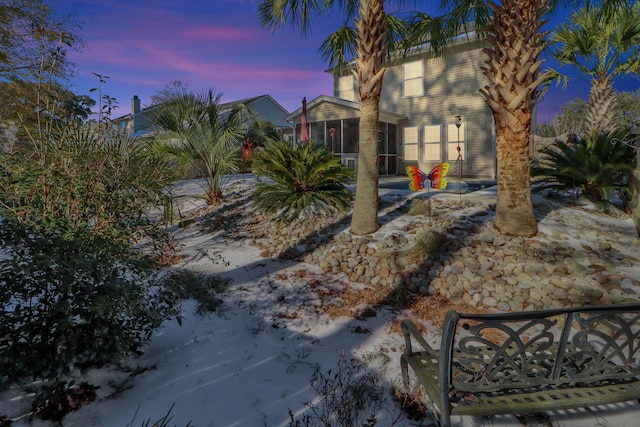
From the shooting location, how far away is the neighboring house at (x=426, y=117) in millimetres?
13781

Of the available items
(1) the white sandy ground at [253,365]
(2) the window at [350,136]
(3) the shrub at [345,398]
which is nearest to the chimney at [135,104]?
(2) the window at [350,136]

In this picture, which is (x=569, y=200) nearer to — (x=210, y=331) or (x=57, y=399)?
(x=210, y=331)

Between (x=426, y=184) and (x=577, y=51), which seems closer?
(x=426, y=184)

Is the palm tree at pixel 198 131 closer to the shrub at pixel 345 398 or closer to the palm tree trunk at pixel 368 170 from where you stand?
the palm tree trunk at pixel 368 170

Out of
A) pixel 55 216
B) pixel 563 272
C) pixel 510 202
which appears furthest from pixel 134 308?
pixel 510 202

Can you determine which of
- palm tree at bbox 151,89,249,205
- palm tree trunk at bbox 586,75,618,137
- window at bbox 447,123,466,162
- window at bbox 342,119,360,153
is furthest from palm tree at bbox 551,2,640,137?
palm tree at bbox 151,89,249,205

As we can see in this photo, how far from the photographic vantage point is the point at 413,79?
15.4 meters

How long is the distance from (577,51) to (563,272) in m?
11.5

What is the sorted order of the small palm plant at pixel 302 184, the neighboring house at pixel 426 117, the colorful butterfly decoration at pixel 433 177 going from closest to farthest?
the colorful butterfly decoration at pixel 433 177
the small palm plant at pixel 302 184
the neighboring house at pixel 426 117

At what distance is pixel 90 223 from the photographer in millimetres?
2625

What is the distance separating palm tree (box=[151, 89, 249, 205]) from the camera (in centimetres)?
935

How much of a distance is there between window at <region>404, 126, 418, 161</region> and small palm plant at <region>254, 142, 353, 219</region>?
348 inches

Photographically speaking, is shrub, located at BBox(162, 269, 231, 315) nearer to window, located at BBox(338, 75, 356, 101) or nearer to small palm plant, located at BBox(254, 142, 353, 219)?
small palm plant, located at BBox(254, 142, 353, 219)

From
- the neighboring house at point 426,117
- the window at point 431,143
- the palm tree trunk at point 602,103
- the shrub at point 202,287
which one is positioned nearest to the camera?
the shrub at point 202,287
